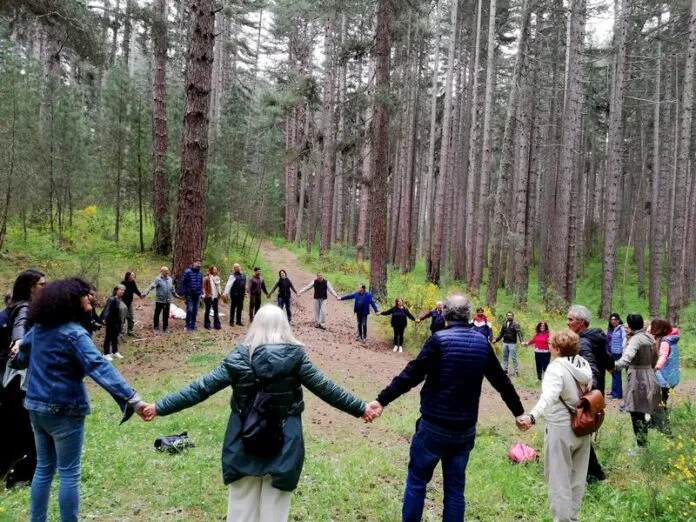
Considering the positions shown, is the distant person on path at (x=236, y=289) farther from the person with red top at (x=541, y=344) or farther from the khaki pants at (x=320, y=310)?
the person with red top at (x=541, y=344)

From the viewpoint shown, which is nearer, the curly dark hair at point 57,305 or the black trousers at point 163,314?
the curly dark hair at point 57,305

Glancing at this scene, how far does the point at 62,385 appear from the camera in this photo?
11.6ft

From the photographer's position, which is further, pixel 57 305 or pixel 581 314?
pixel 581 314

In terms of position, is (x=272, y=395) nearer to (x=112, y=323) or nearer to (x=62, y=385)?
(x=62, y=385)

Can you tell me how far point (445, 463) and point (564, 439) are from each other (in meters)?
1.16

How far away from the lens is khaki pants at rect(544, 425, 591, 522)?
4.28 m

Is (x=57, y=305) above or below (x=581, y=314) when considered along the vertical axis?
above

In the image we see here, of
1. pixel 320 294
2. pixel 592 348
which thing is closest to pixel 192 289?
pixel 320 294

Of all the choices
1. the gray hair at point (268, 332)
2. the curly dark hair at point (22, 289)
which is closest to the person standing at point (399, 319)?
the curly dark hair at point (22, 289)

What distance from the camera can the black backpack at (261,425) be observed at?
3.17 metres

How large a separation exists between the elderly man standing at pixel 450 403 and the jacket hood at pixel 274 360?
43.6 inches

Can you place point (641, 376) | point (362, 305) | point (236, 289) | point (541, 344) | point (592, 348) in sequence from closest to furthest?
point (592, 348) < point (641, 376) < point (541, 344) < point (236, 289) < point (362, 305)

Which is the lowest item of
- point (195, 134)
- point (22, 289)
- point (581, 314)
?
point (581, 314)

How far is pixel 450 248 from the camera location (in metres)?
34.2
